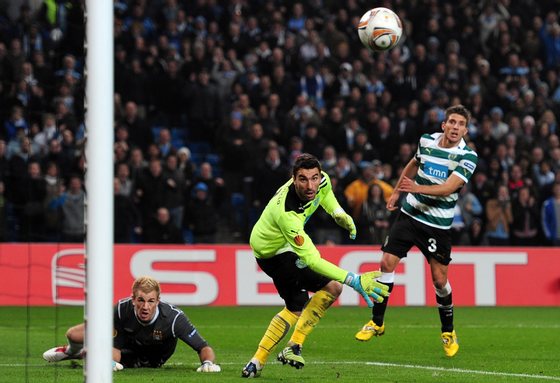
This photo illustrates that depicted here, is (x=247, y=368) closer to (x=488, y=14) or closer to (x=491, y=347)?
(x=491, y=347)

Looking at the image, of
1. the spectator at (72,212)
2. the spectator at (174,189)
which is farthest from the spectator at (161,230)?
the spectator at (72,212)

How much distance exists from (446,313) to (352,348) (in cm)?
121

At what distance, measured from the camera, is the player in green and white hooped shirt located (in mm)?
11047

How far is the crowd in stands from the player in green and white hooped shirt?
21.2 feet

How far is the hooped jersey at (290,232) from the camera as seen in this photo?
8492 mm

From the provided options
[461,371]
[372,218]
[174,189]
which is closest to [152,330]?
[461,371]

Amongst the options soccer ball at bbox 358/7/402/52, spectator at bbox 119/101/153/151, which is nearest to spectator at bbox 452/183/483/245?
spectator at bbox 119/101/153/151

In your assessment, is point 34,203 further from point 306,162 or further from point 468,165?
point 306,162

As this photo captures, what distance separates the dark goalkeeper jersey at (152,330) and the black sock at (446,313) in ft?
9.27

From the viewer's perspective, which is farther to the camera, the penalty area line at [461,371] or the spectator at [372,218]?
the spectator at [372,218]

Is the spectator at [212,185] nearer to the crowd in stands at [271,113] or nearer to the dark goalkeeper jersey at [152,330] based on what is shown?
the crowd in stands at [271,113]

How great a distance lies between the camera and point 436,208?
11375 millimetres

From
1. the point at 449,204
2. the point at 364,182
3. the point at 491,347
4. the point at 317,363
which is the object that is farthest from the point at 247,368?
the point at 364,182

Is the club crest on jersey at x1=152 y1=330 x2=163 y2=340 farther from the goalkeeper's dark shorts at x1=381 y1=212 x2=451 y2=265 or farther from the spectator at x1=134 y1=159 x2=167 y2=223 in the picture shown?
the spectator at x1=134 y1=159 x2=167 y2=223
